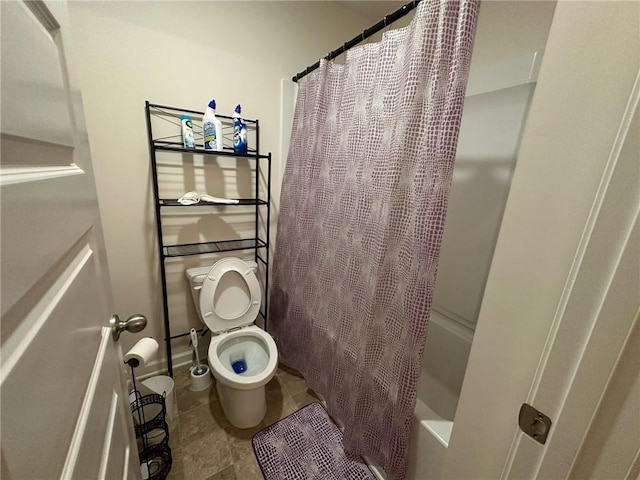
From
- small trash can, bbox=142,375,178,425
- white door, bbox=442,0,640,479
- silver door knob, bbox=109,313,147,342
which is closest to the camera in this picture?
white door, bbox=442,0,640,479

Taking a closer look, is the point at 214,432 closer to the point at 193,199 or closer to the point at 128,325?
the point at 128,325

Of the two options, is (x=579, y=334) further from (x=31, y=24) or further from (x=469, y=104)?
(x=469, y=104)

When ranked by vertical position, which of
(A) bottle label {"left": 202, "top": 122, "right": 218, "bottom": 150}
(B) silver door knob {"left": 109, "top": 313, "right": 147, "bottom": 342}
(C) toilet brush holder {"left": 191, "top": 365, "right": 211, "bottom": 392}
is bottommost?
(C) toilet brush holder {"left": 191, "top": 365, "right": 211, "bottom": 392}

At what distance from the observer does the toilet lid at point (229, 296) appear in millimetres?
1508

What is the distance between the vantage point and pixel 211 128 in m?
1.41

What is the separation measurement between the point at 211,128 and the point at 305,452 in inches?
71.1

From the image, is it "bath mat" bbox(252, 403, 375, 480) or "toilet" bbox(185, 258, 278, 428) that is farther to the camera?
"toilet" bbox(185, 258, 278, 428)

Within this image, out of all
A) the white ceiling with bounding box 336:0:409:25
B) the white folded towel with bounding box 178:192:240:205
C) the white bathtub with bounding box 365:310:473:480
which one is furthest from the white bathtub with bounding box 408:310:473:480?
the white ceiling with bounding box 336:0:409:25

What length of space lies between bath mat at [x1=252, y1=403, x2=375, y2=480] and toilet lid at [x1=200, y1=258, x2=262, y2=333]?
0.64 metres

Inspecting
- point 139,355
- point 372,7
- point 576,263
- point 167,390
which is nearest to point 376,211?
point 576,263

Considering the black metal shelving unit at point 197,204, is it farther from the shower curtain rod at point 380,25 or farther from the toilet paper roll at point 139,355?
the toilet paper roll at point 139,355

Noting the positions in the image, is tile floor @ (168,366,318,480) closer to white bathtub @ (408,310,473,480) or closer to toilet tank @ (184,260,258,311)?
toilet tank @ (184,260,258,311)

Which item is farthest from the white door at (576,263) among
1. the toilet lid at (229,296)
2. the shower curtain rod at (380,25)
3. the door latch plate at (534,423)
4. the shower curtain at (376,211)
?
the toilet lid at (229,296)

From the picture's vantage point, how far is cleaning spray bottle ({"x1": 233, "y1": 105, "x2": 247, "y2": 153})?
1.49 meters
